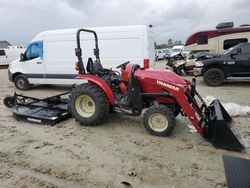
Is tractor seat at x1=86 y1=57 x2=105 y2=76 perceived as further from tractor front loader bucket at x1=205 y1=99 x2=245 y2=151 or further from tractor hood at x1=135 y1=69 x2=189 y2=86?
tractor front loader bucket at x1=205 y1=99 x2=245 y2=151

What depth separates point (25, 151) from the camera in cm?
401

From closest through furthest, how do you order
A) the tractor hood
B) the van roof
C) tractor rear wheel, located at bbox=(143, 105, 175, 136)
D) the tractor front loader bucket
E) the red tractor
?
the tractor front loader bucket
the red tractor
tractor rear wheel, located at bbox=(143, 105, 175, 136)
the tractor hood
the van roof

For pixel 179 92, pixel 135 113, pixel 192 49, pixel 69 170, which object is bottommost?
pixel 69 170

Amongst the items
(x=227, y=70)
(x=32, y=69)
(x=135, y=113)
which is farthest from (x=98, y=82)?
(x=227, y=70)

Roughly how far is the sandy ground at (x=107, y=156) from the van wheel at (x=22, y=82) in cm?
460

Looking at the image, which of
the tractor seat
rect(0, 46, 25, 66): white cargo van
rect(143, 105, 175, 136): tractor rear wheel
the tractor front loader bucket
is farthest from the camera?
rect(0, 46, 25, 66): white cargo van

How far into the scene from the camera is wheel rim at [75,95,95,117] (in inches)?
204

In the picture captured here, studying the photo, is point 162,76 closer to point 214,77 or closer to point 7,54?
point 214,77

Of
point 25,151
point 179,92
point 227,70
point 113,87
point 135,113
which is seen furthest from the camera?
point 227,70

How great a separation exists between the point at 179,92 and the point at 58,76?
6.04 meters

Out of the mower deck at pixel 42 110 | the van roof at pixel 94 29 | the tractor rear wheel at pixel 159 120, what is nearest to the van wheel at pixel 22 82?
the van roof at pixel 94 29

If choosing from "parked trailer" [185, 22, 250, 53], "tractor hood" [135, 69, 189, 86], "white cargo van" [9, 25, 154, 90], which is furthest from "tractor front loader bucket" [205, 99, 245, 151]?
"parked trailer" [185, 22, 250, 53]

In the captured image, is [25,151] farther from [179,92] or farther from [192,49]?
[192,49]

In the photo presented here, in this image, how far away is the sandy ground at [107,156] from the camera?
10.3 ft
